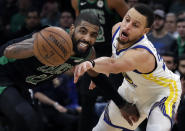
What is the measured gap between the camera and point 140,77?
443cm

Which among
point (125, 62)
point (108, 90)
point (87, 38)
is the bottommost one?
point (108, 90)

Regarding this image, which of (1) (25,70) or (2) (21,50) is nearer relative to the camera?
(2) (21,50)

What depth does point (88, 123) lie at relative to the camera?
18.4ft

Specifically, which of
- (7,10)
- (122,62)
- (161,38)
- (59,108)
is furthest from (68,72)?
(7,10)

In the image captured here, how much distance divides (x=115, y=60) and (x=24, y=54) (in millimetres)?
1010

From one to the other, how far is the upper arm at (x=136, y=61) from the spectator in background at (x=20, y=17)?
616 cm

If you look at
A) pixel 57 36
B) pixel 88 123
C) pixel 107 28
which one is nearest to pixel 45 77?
pixel 57 36

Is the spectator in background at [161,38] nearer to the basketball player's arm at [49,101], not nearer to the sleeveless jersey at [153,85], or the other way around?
the basketball player's arm at [49,101]

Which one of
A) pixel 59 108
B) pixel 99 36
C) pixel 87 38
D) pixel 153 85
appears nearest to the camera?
pixel 87 38

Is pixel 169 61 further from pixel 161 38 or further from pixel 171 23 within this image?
pixel 171 23

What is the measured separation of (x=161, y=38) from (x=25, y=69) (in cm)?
385

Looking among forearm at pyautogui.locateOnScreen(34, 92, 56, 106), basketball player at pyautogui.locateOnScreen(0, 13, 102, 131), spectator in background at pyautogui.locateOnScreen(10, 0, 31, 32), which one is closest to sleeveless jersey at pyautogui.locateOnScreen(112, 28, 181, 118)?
basketball player at pyautogui.locateOnScreen(0, 13, 102, 131)

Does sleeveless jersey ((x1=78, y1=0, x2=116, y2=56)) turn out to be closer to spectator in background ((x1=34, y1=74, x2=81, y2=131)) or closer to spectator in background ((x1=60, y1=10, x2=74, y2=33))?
Result: spectator in background ((x1=34, y1=74, x2=81, y2=131))

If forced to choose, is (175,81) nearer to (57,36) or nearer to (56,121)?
(57,36)
